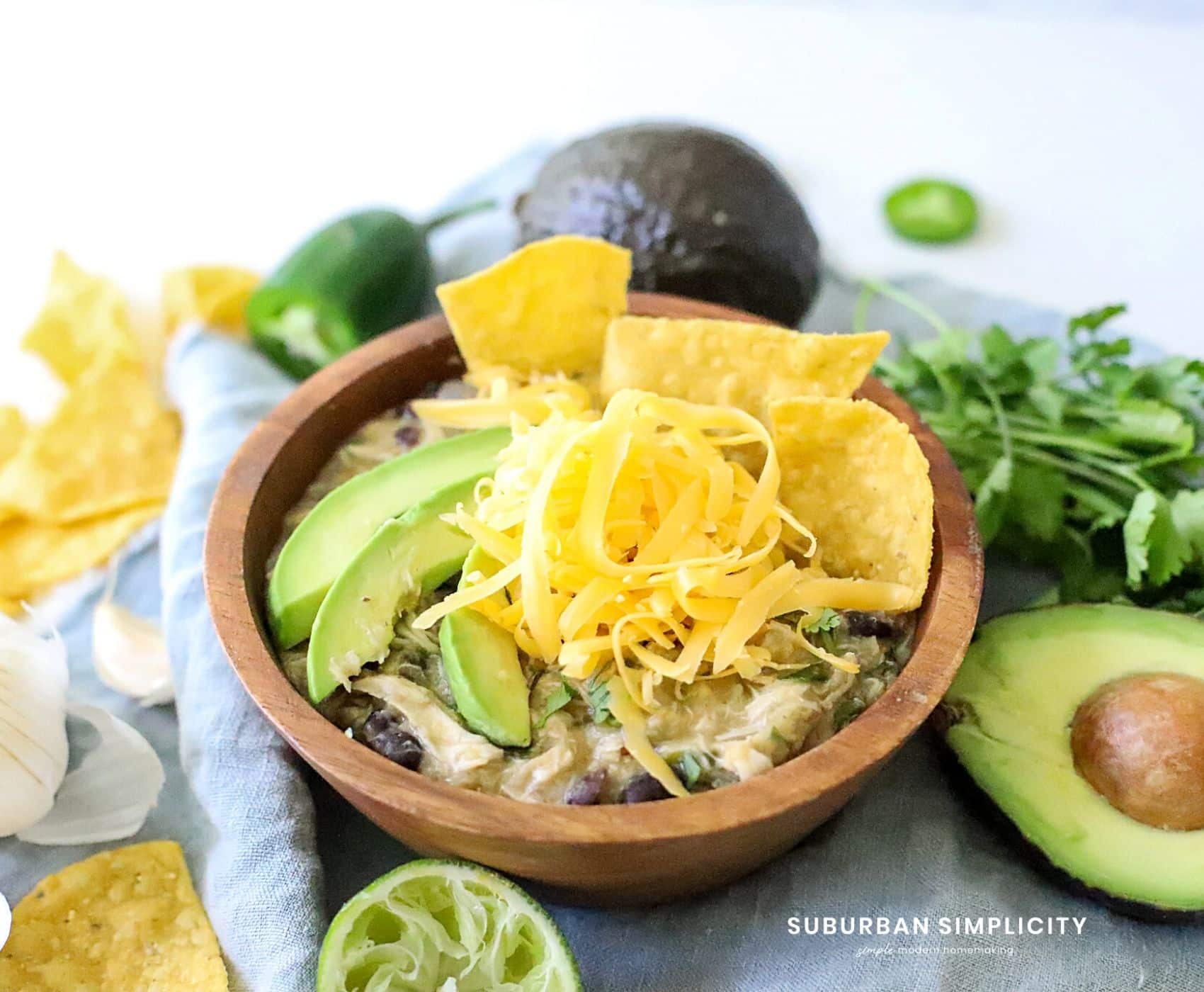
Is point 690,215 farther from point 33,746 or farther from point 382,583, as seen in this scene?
point 33,746

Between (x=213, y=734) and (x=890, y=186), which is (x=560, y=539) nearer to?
(x=213, y=734)

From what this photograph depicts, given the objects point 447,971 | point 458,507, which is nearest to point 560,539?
point 458,507

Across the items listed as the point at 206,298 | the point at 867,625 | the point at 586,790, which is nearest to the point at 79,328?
the point at 206,298

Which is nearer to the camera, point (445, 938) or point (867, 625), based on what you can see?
point (445, 938)

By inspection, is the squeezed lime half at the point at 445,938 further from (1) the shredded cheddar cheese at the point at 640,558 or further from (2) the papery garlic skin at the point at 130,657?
(2) the papery garlic skin at the point at 130,657

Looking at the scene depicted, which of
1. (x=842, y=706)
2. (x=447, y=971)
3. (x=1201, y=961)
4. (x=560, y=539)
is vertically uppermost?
(x=560, y=539)
